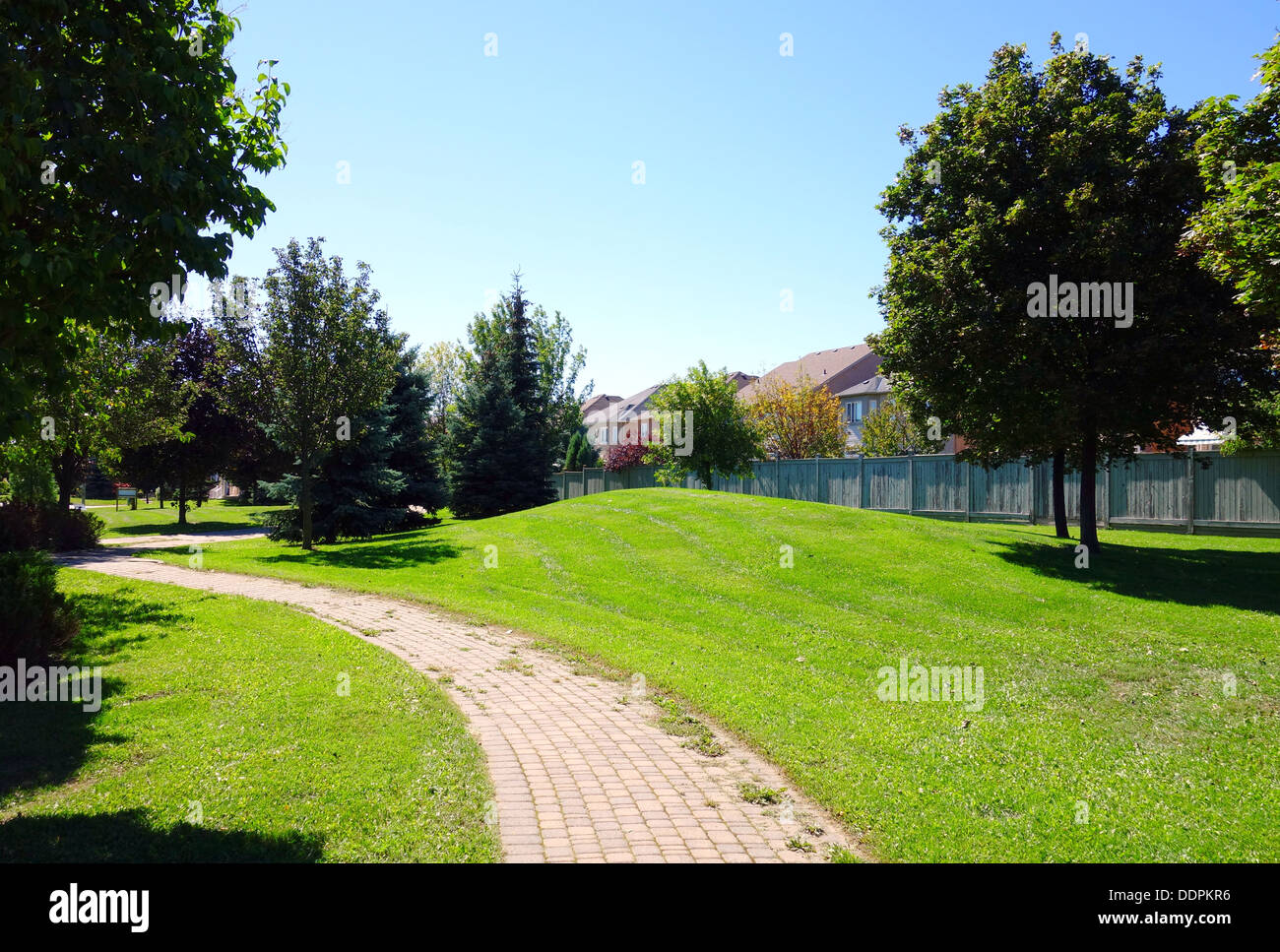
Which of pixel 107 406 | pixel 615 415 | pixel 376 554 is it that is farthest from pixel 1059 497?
pixel 615 415

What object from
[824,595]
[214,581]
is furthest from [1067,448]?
[214,581]

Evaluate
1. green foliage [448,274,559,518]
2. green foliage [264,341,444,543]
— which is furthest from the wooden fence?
green foliage [264,341,444,543]

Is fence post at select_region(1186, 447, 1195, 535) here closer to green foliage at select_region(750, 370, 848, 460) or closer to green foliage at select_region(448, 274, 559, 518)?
green foliage at select_region(448, 274, 559, 518)

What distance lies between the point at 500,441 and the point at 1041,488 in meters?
20.8

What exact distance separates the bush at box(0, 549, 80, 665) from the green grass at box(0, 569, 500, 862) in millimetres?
389

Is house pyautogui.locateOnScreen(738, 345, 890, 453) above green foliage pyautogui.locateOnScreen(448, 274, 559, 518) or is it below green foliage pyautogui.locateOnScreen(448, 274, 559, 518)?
above

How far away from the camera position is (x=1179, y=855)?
4699 mm

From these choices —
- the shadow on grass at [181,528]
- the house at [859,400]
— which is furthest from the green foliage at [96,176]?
the house at [859,400]

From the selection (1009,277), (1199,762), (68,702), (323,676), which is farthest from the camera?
(1009,277)

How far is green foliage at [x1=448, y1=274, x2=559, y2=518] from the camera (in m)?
32.7

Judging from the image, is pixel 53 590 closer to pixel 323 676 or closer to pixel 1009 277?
pixel 323 676

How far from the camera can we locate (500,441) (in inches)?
1296

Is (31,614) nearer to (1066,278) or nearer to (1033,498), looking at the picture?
(1066,278)
